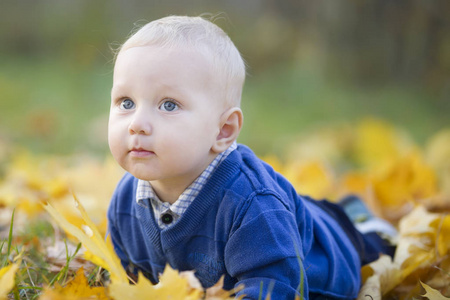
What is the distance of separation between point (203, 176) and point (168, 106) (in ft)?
0.70

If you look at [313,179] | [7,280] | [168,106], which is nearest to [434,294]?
[168,106]

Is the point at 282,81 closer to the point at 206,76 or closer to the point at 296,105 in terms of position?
the point at 296,105

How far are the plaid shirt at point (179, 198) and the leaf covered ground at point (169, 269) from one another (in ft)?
0.65

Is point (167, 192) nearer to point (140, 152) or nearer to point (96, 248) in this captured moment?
point (140, 152)

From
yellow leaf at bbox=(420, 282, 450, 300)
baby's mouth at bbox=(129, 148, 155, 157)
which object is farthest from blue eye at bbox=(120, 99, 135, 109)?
yellow leaf at bbox=(420, 282, 450, 300)

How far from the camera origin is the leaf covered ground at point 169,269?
1203 mm

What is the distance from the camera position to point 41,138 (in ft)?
12.9

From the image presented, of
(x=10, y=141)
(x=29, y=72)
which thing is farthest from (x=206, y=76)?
(x=29, y=72)

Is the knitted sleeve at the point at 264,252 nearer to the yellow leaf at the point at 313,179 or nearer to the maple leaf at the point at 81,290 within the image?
the maple leaf at the point at 81,290

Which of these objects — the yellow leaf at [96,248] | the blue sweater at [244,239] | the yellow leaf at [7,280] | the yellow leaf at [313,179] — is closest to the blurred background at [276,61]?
the yellow leaf at [313,179]

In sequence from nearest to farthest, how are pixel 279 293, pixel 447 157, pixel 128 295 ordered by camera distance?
pixel 128 295 → pixel 279 293 → pixel 447 157

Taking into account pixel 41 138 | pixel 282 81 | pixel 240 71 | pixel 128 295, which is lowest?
pixel 41 138

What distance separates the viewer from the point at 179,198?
141 centimetres

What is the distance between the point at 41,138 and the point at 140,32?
110 inches
